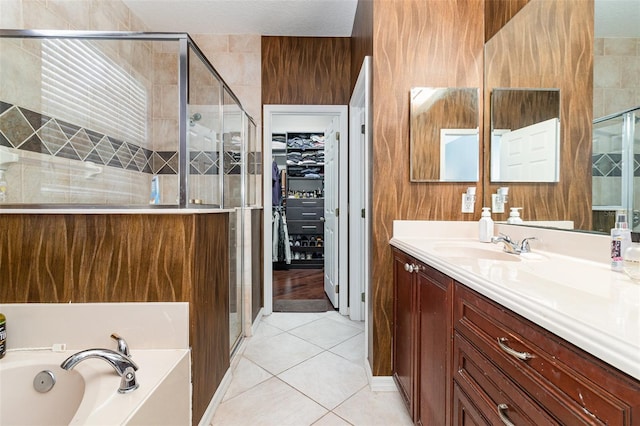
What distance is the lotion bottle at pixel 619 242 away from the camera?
94cm

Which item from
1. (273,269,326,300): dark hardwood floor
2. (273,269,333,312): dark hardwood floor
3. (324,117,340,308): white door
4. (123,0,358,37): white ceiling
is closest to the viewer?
(123,0,358,37): white ceiling

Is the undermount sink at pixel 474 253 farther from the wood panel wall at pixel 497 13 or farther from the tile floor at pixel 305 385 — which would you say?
the wood panel wall at pixel 497 13

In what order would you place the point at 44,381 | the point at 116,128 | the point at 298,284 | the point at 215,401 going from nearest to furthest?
1. the point at 44,381
2. the point at 215,401
3. the point at 116,128
4. the point at 298,284

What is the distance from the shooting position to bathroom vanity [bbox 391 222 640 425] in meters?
0.50

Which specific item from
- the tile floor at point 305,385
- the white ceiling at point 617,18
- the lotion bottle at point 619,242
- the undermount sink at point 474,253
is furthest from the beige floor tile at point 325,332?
the white ceiling at point 617,18

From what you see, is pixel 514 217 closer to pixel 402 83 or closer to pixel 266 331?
pixel 402 83

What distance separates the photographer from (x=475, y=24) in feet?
6.05

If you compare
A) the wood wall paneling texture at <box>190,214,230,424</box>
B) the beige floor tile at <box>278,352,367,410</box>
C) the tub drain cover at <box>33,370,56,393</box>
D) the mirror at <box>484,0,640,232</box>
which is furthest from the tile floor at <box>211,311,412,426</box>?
the mirror at <box>484,0,640,232</box>

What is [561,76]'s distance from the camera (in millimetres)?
1336

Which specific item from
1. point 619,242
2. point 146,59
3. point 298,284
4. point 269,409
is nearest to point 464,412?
point 619,242

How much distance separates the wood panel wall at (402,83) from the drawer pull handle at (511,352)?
1.07 metres

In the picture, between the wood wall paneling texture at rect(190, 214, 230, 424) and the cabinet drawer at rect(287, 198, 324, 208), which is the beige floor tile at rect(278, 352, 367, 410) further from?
the cabinet drawer at rect(287, 198, 324, 208)

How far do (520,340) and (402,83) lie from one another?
61.7 inches

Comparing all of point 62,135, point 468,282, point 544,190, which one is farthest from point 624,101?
point 62,135
